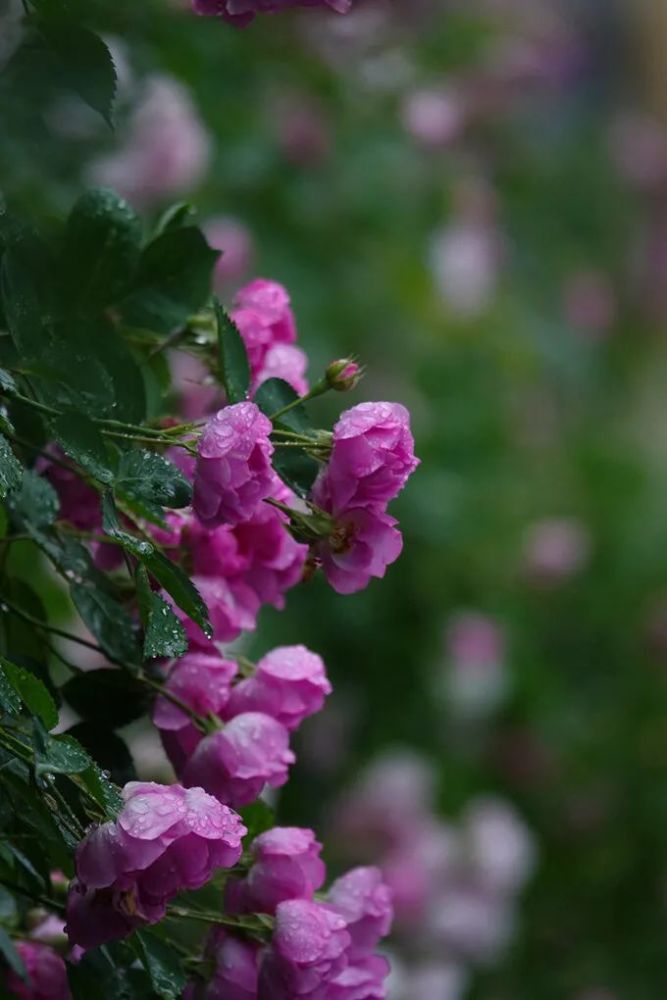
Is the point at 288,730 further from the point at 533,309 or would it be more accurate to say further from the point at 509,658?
the point at 533,309

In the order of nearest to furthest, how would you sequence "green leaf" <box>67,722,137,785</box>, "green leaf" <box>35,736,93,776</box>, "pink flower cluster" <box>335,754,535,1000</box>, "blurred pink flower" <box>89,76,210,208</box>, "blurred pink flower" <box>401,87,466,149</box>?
"green leaf" <box>35,736,93,776</box> → "green leaf" <box>67,722,137,785</box> → "blurred pink flower" <box>89,76,210,208</box> → "pink flower cluster" <box>335,754,535,1000</box> → "blurred pink flower" <box>401,87,466,149</box>

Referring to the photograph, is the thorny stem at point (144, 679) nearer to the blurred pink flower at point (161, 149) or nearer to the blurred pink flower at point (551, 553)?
the blurred pink flower at point (161, 149)

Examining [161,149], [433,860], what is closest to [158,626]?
[161,149]

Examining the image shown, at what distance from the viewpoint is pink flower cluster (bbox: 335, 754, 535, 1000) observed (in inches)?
61.3

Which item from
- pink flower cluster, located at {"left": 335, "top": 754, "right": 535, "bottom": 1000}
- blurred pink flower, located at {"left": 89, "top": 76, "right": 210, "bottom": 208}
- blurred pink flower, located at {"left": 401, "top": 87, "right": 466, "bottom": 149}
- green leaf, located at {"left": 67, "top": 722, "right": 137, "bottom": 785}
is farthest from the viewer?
blurred pink flower, located at {"left": 401, "top": 87, "right": 466, "bottom": 149}

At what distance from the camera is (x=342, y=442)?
0.51 metres

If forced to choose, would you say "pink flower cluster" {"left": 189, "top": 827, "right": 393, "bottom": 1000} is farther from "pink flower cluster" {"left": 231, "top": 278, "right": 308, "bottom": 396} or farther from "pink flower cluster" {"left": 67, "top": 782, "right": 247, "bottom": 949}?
"pink flower cluster" {"left": 231, "top": 278, "right": 308, "bottom": 396}

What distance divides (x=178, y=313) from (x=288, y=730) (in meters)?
0.17

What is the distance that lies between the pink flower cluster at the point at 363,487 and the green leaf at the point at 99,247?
140 mm

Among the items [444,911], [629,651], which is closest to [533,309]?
[629,651]

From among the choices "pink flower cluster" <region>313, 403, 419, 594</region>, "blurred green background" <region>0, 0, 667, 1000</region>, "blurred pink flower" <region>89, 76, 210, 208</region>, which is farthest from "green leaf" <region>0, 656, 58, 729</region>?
"blurred green background" <region>0, 0, 667, 1000</region>

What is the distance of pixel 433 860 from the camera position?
1594 mm

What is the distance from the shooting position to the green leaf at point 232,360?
539 millimetres

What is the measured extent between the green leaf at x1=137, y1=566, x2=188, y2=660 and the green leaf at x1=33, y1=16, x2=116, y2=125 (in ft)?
0.58
